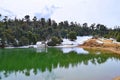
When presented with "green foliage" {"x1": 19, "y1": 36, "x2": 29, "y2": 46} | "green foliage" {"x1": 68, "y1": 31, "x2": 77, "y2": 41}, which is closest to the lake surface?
"green foliage" {"x1": 19, "y1": 36, "x2": 29, "y2": 46}

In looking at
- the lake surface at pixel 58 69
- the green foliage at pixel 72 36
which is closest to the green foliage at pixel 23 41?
the green foliage at pixel 72 36

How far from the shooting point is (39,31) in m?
144

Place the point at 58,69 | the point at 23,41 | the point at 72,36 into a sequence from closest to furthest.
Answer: the point at 58,69, the point at 23,41, the point at 72,36

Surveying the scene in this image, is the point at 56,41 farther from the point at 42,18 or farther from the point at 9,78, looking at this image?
the point at 9,78

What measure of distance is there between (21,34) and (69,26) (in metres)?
57.3

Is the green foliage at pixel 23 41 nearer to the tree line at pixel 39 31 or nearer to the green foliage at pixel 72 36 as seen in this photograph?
the tree line at pixel 39 31

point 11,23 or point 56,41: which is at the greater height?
point 11,23

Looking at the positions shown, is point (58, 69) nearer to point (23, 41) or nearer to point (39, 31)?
point (23, 41)

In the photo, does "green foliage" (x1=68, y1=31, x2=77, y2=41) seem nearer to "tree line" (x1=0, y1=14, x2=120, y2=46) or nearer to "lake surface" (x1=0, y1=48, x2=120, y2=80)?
"tree line" (x1=0, y1=14, x2=120, y2=46)

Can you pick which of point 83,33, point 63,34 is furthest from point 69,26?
point 63,34

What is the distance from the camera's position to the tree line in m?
121

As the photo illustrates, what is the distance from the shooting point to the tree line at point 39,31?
120975 millimetres

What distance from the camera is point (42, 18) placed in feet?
545

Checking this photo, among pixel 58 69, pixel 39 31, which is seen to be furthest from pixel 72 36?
pixel 58 69
